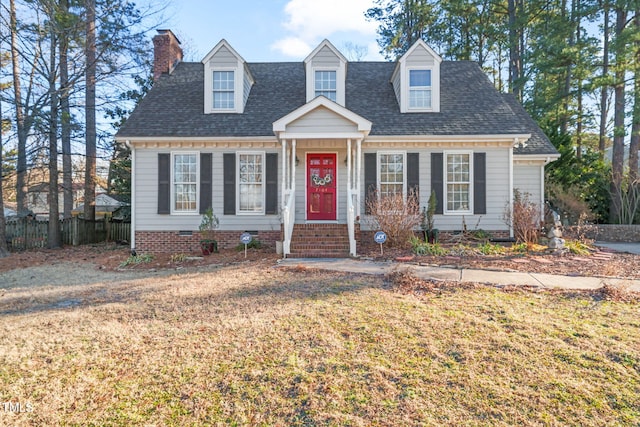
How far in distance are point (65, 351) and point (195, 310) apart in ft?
5.11

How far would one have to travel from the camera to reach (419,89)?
39.8 ft

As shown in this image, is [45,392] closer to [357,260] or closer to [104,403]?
[104,403]

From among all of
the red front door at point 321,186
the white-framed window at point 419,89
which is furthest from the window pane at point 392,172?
the white-framed window at point 419,89

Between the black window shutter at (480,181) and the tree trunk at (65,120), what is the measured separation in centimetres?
1334

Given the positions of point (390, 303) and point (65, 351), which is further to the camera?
point (390, 303)

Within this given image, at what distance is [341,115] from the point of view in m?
9.83

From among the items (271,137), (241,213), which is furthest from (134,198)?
(271,137)

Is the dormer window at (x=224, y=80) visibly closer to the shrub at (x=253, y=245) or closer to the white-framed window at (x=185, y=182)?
the white-framed window at (x=185, y=182)

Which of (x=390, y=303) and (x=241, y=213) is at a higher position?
(x=241, y=213)

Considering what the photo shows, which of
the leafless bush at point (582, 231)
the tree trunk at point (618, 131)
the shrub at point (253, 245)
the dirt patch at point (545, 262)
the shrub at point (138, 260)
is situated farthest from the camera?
the tree trunk at point (618, 131)

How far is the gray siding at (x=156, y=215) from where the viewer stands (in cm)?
1131

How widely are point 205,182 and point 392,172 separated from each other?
5.91m

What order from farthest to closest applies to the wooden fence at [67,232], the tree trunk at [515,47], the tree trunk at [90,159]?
the tree trunk at [515,47], the tree trunk at [90,159], the wooden fence at [67,232]

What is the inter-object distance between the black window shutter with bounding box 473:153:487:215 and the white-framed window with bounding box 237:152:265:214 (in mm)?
6620
